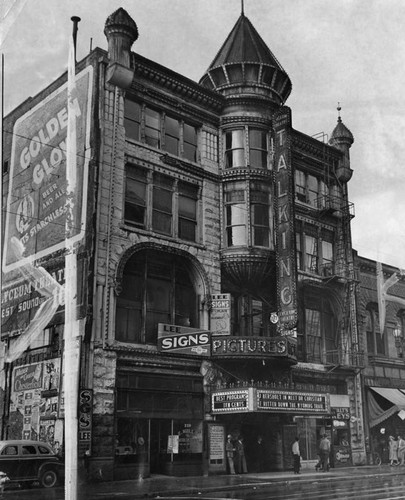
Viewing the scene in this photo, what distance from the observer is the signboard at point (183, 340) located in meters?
27.2

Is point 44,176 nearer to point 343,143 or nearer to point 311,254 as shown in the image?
point 311,254

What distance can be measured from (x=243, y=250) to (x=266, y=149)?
240 inches

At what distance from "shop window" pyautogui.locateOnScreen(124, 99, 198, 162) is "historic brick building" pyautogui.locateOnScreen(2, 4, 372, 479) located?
0.07 meters

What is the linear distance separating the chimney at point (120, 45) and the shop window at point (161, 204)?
399 centimetres

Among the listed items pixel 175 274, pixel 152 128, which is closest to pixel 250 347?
pixel 175 274

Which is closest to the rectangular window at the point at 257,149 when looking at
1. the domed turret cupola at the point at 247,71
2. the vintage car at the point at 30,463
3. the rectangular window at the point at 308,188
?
the domed turret cupola at the point at 247,71

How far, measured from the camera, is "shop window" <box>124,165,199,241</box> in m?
28.3

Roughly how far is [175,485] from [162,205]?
12.8m

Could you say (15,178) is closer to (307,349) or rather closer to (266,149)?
(266,149)

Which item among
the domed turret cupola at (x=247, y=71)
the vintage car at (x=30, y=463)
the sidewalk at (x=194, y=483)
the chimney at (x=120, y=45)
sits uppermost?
the domed turret cupola at (x=247, y=71)

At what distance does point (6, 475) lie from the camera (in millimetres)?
19859

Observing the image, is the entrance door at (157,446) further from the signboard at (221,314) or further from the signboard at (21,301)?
the signboard at (21,301)

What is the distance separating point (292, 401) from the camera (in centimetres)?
2841

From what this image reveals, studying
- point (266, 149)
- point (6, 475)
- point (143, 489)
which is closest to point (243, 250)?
point (266, 149)
